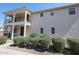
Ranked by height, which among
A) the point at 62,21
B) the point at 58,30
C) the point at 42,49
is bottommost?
the point at 42,49

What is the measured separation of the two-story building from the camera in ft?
55.4

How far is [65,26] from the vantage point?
1736 cm

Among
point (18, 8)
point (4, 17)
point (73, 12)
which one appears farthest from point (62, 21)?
point (4, 17)

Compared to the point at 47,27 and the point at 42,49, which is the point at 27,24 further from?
the point at 42,49

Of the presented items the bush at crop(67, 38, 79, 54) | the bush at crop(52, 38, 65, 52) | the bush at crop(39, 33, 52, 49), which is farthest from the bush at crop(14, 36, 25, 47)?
the bush at crop(67, 38, 79, 54)

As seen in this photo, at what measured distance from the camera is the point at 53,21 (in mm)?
18672

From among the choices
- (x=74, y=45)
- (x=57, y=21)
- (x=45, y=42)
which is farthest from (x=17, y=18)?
(x=74, y=45)

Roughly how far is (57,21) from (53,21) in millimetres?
712

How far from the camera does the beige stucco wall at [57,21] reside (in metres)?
17.1

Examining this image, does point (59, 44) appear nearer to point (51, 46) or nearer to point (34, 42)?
point (51, 46)

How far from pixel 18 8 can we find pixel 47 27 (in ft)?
19.8

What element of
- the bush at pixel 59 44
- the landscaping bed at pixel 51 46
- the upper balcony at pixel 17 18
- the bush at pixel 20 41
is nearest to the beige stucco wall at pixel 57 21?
the upper balcony at pixel 17 18

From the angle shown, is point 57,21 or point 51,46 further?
point 57,21

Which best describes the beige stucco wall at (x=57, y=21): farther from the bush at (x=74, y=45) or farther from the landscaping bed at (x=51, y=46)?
the bush at (x=74, y=45)
